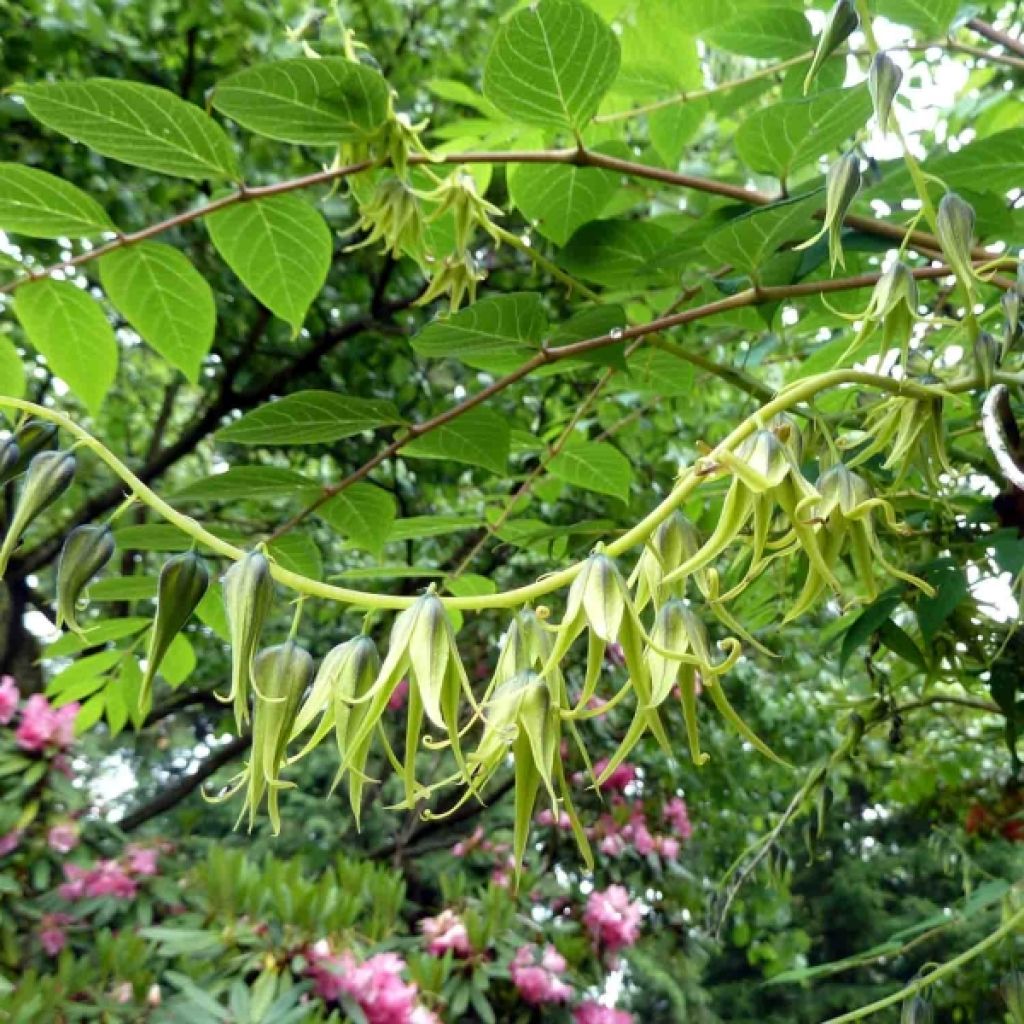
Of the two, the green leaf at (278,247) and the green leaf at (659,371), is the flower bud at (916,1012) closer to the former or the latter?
the green leaf at (659,371)

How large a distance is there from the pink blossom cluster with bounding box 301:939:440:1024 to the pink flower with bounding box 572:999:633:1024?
571 millimetres

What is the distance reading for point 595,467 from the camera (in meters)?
0.83

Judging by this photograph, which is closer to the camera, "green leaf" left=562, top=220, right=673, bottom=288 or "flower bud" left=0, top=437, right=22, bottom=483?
"flower bud" left=0, top=437, right=22, bottom=483

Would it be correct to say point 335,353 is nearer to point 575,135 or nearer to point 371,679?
point 575,135

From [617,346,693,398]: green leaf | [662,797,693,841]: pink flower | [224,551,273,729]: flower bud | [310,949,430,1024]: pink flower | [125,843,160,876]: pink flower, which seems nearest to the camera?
[224,551,273,729]: flower bud

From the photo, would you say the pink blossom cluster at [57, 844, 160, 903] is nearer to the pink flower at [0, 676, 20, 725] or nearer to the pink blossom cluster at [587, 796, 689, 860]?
the pink flower at [0, 676, 20, 725]

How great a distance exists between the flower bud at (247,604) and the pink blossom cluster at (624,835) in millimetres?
2538

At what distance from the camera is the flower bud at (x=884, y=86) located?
41cm

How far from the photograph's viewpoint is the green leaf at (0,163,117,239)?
59cm

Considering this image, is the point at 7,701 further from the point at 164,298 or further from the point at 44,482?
the point at 44,482

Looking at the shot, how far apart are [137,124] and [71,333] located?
0.17 meters

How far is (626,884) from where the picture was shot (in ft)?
9.46

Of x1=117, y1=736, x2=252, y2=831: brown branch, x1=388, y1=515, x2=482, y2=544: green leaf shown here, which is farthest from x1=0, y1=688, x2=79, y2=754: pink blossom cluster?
x1=388, y1=515, x2=482, y2=544: green leaf

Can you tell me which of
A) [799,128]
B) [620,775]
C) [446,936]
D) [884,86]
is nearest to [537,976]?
[446,936]
